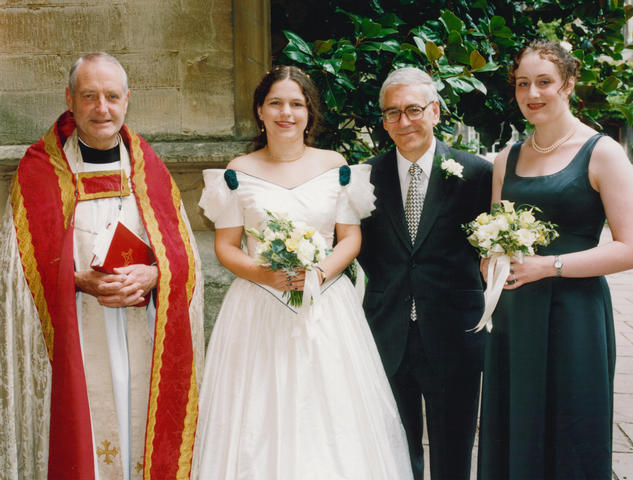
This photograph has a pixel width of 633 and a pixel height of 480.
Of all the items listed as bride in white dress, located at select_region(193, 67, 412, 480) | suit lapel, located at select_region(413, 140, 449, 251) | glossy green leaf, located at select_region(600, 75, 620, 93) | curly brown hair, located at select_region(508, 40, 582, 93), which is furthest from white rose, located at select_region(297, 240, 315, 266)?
glossy green leaf, located at select_region(600, 75, 620, 93)

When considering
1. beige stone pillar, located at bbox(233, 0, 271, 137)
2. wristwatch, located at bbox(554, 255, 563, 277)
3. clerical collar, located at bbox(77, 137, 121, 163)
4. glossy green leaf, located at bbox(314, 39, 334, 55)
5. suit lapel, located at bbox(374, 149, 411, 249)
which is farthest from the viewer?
beige stone pillar, located at bbox(233, 0, 271, 137)

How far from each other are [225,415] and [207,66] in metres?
2.18

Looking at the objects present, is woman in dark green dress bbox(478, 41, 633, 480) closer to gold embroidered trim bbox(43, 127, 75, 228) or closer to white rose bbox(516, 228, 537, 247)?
white rose bbox(516, 228, 537, 247)

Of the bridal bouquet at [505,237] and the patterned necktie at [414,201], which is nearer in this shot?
the bridal bouquet at [505,237]

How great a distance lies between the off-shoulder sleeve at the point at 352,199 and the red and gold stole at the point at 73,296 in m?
0.76

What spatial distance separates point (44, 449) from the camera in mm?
2520

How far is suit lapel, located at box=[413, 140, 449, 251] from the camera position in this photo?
2.73 metres

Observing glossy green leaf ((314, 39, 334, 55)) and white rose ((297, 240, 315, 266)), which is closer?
white rose ((297, 240, 315, 266))

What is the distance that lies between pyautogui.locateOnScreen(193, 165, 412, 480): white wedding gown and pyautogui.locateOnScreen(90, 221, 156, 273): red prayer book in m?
0.41

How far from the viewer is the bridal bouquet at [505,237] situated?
2.23m

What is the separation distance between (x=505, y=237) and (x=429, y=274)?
545mm

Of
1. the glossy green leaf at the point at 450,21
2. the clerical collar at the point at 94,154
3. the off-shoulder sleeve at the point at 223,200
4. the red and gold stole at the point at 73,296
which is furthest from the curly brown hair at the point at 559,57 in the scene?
the clerical collar at the point at 94,154

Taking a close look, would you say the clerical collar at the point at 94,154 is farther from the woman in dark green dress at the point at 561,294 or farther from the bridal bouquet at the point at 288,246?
the woman in dark green dress at the point at 561,294

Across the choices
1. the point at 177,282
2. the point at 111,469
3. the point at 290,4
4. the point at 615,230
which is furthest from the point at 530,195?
the point at 290,4
